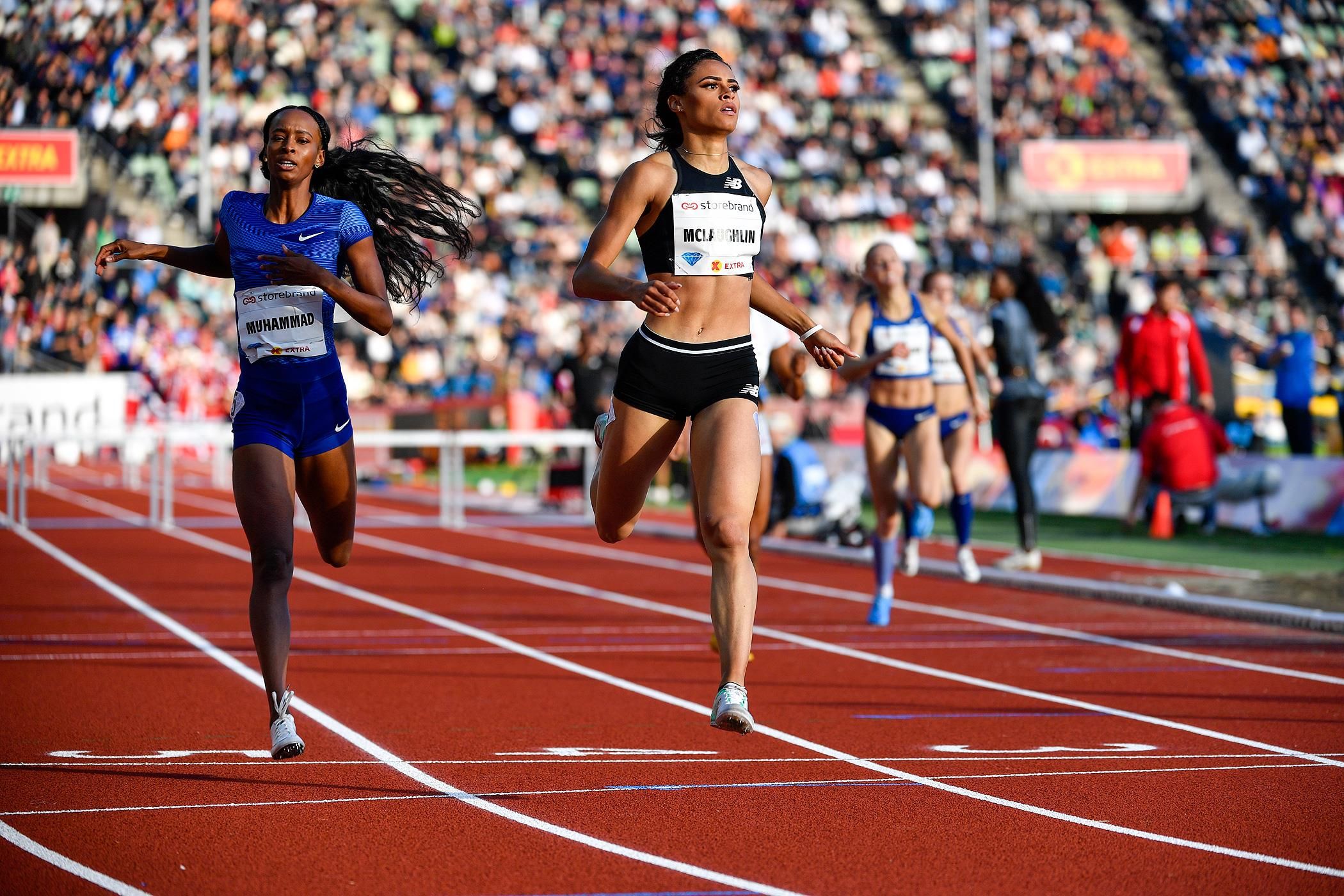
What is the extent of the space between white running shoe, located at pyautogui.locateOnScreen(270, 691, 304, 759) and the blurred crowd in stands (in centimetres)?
1458

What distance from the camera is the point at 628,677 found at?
7.89 metres

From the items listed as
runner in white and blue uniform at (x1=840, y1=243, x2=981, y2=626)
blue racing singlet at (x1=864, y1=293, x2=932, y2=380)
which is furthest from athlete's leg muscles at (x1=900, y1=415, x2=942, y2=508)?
blue racing singlet at (x1=864, y1=293, x2=932, y2=380)

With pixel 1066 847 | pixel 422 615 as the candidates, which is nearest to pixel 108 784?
pixel 1066 847

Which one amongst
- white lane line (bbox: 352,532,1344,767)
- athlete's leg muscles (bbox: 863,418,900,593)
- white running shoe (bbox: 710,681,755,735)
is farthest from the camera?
athlete's leg muscles (bbox: 863,418,900,593)

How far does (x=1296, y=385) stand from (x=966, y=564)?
7.39 meters

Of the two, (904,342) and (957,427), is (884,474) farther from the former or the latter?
(957,427)

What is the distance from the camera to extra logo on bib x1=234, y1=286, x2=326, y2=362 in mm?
5688

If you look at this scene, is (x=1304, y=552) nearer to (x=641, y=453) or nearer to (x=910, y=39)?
(x=641, y=453)

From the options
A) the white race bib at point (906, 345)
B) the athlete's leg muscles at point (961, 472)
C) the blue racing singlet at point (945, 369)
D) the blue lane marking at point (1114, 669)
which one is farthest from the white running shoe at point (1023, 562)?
the blue lane marking at point (1114, 669)

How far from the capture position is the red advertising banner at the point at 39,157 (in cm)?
1598

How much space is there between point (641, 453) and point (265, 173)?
1.55m

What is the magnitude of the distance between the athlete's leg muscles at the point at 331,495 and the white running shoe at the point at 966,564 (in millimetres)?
6249

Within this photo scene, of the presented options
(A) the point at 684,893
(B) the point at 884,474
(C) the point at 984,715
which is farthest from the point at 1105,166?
(A) the point at 684,893

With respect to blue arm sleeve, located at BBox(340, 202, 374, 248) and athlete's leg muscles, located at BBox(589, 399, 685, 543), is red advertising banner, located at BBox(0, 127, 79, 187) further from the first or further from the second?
athlete's leg muscles, located at BBox(589, 399, 685, 543)
